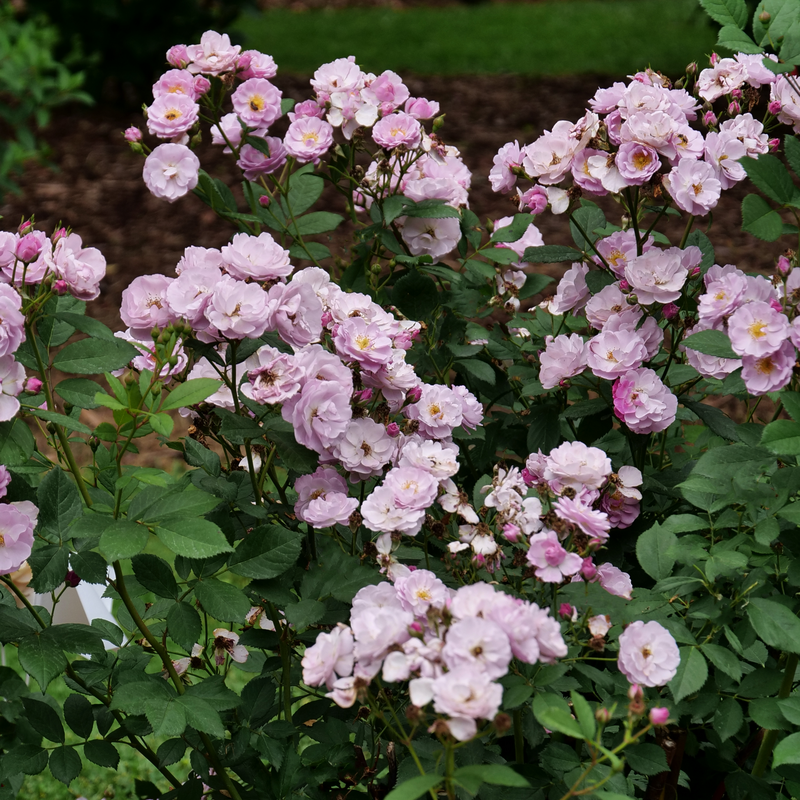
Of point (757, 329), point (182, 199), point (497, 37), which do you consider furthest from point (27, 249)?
point (497, 37)

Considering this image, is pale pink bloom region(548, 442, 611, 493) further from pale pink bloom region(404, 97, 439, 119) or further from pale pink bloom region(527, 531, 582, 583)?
pale pink bloom region(404, 97, 439, 119)

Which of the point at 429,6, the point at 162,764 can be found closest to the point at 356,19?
the point at 429,6

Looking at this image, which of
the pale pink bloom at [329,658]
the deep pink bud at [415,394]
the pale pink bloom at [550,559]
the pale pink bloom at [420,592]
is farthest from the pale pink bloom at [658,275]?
the pale pink bloom at [329,658]

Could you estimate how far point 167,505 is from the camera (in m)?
1.22

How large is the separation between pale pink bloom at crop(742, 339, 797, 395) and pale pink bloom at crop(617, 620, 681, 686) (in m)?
0.31

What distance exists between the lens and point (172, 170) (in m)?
1.58

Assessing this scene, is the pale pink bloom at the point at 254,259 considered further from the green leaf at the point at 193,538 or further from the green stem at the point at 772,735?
the green stem at the point at 772,735

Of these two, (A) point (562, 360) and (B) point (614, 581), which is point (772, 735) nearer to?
(B) point (614, 581)

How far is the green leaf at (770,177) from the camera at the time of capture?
1277 mm

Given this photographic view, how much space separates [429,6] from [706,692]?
1222 cm

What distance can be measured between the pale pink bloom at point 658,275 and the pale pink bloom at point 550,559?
1.59 feet

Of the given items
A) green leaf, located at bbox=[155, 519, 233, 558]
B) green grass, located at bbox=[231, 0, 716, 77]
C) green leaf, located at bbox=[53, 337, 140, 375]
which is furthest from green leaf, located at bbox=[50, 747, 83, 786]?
green grass, located at bbox=[231, 0, 716, 77]

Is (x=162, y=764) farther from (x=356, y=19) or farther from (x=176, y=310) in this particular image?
(x=356, y=19)

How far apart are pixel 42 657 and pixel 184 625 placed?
188 mm
